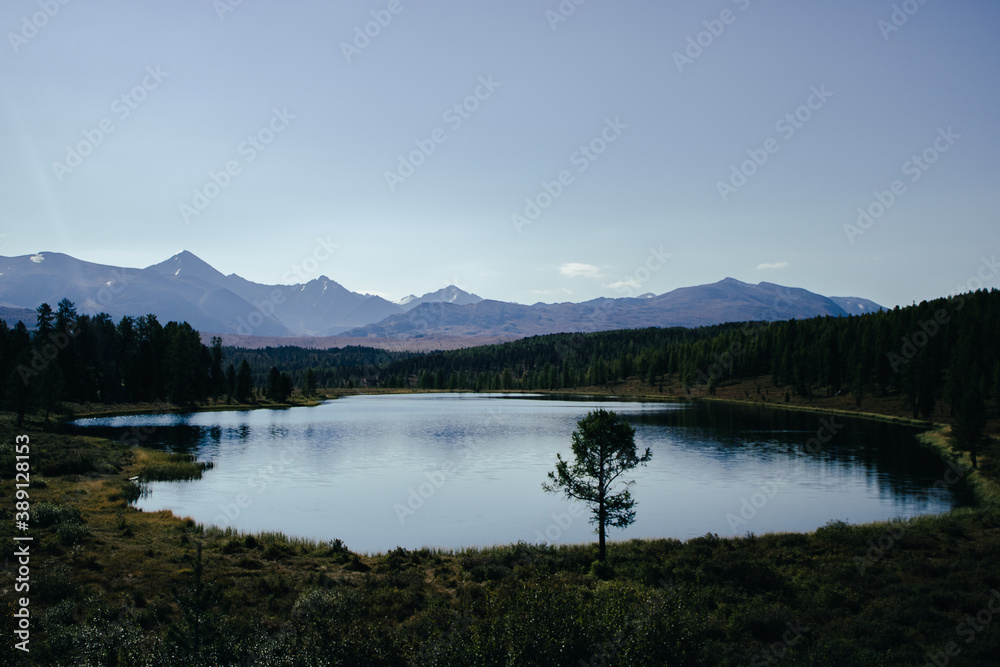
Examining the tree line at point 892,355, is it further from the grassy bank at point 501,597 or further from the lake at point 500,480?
the grassy bank at point 501,597

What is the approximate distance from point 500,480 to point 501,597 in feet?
122

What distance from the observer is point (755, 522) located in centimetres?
4253

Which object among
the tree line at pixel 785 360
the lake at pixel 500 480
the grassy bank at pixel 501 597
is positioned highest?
the tree line at pixel 785 360

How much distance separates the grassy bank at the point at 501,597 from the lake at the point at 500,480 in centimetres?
582

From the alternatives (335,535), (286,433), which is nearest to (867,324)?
(286,433)

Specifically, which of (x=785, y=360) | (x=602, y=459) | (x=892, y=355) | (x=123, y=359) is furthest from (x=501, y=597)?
(x=785, y=360)

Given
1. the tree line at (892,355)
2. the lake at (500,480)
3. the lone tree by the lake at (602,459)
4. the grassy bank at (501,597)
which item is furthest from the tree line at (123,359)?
the tree line at (892,355)

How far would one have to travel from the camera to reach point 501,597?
782 inches

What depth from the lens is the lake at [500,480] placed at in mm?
41438

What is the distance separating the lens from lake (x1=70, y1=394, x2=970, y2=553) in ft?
136

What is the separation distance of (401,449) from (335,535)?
127 feet

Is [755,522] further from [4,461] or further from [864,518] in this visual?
[4,461]

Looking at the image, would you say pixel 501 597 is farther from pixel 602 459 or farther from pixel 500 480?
pixel 500 480

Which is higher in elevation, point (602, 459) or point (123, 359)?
point (123, 359)
